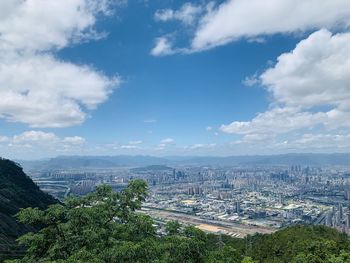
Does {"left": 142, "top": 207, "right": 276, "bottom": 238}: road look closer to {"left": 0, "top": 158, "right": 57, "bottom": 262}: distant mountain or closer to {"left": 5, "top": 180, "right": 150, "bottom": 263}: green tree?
{"left": 0, "top": 158, "right": 57, "bottom": 262}: distant mountain

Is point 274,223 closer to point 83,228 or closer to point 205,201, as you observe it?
point 205,201

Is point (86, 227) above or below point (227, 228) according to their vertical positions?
above

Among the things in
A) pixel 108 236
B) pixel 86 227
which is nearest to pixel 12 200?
pixel 86 227

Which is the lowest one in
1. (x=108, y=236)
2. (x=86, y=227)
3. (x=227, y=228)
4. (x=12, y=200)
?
(x=227, y=228)

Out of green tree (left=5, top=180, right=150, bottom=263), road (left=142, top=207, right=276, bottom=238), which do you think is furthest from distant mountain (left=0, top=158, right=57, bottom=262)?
road (left=142, top=207, right=276, bottom=238)

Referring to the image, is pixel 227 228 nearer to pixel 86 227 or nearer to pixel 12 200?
pixel 12 200

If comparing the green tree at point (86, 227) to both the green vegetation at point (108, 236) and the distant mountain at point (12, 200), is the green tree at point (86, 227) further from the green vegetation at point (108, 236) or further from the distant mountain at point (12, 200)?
the distant mountain at point (12, 200)

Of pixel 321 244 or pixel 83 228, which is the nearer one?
pixel 83 228

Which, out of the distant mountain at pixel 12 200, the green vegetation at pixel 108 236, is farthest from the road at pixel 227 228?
the green vegetation at pixel 108 236

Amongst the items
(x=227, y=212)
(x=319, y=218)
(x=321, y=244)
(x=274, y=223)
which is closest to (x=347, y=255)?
(x=321, y=244)
